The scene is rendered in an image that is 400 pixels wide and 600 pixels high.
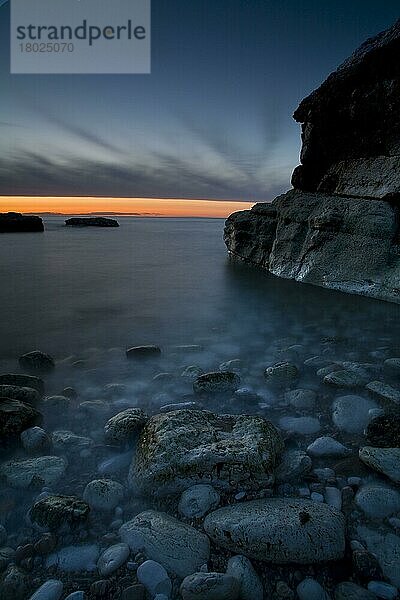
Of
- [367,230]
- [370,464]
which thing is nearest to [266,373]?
[370,464]

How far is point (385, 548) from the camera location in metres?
1.95

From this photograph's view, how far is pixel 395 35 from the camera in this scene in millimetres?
8820

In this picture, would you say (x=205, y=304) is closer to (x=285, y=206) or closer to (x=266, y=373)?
(x=266, y=373)

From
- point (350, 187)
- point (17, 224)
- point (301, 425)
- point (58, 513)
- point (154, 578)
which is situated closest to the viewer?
point (154, 578)

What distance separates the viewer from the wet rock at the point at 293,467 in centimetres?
249

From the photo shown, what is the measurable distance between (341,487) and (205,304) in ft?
20.3

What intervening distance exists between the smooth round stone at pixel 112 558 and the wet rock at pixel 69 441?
101cm

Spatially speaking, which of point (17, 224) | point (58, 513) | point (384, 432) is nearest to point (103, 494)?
point (58, 513)

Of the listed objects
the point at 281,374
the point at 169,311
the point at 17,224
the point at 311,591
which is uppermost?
the point at 17,224

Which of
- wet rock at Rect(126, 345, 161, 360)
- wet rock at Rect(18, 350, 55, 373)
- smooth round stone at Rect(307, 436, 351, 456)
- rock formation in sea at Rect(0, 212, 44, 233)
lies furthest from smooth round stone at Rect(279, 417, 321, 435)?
rock formation in sea at Rect(0, 212, 44, 233)

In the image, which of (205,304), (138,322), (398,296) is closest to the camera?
(138,322)

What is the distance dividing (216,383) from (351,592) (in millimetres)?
2229

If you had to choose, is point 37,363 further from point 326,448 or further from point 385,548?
→ point 385,548

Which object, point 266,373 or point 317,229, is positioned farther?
point 317,229
